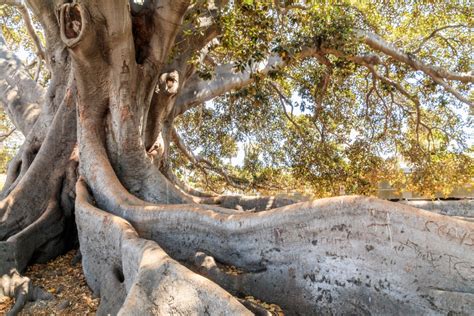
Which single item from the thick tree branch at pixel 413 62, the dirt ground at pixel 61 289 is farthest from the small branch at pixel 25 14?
the thick tree branch at pixel 413 62

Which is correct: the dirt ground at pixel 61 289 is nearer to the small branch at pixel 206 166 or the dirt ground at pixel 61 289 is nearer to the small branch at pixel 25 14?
the small branch at pixel 25 14

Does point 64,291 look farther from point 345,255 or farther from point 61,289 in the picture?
point 345,255

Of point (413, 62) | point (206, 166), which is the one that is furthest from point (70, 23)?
point (206, 166)

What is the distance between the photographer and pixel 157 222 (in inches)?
152

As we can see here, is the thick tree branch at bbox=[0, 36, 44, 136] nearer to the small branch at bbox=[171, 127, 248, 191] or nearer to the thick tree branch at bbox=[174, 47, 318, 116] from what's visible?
the thick tree branch at bbox=[174, 47, 318, 116]

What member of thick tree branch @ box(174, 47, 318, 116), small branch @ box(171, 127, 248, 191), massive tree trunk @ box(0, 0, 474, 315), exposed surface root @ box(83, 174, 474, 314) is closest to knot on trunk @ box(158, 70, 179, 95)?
massive tree trunk @ box(0, 0, 474, 315)

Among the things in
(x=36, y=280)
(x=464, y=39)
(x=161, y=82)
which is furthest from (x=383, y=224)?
(x=464, y=39)

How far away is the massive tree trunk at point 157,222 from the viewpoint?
254cm

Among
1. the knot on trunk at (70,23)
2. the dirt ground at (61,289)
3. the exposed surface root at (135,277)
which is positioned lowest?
the dirt ground at (61,289)

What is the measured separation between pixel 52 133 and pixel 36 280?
6.99 feet

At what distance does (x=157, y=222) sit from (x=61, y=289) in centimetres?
130

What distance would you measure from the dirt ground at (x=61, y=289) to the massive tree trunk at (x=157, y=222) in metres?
0.13

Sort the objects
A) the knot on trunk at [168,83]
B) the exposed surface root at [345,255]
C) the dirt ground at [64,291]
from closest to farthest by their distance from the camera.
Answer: the exposed surface root at [345,255], the dirt ground at [64,291], the knot on trunk at [168,83]

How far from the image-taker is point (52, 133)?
5.54 meters
